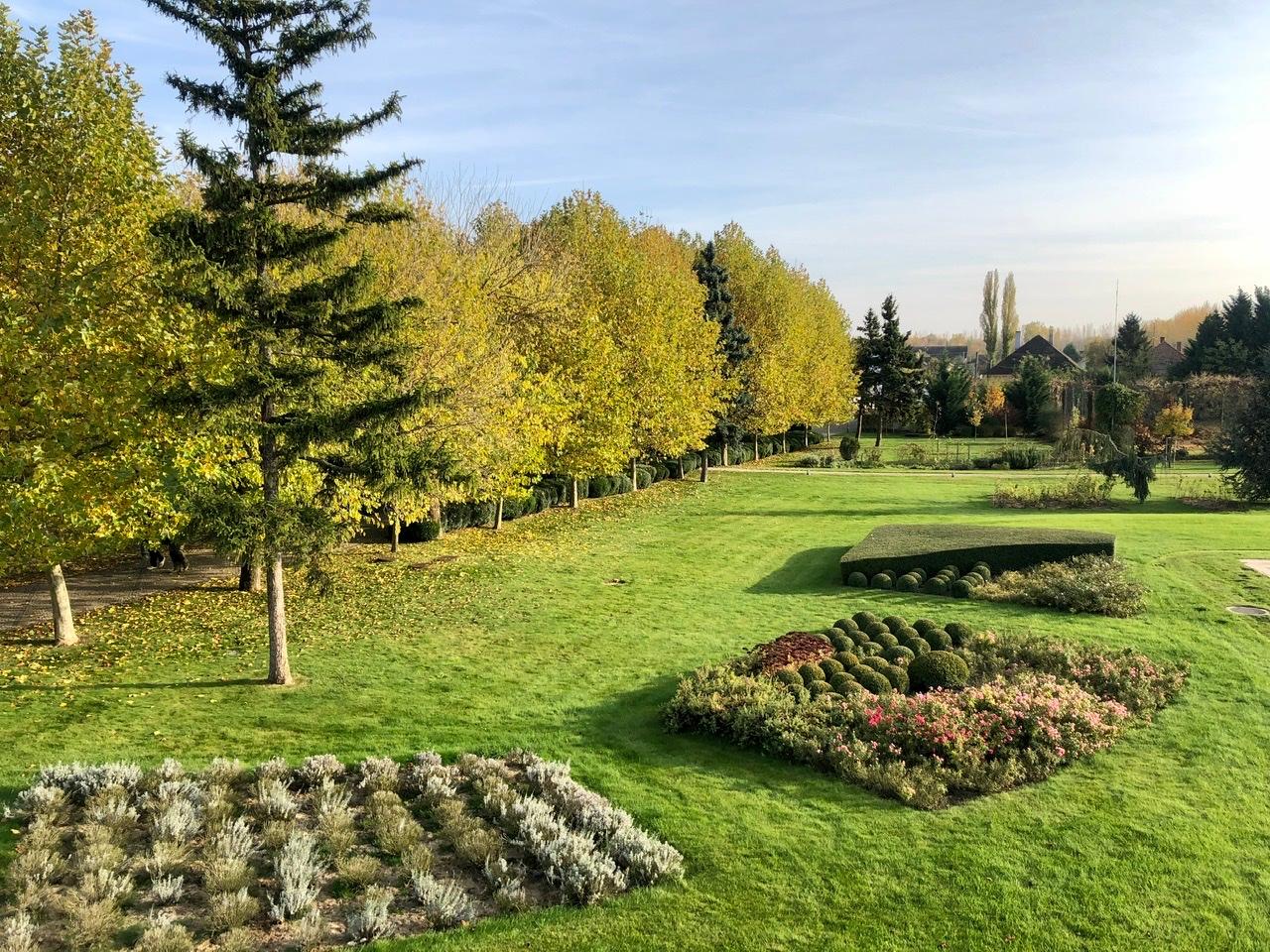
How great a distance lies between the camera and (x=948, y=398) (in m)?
64.2

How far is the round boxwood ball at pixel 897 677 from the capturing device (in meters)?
10.7

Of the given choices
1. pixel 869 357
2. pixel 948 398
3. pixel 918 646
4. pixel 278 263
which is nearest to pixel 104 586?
pixel 278 263

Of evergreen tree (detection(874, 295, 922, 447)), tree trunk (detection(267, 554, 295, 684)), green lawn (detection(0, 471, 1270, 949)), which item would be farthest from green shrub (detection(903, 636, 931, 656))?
evergreen tree (detection(874, 295, 922, 447))

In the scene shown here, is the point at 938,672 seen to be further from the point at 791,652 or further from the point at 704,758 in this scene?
the point at 704,758

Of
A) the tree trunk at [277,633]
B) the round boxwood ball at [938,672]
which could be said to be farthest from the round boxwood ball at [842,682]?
the tree trunk at [277,633]

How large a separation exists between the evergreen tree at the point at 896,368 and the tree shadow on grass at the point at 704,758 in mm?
51973

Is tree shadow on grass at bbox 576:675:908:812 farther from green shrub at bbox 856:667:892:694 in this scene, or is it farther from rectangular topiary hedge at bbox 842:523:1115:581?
rectangular topiary hedge at bbox 842:523:1115:581

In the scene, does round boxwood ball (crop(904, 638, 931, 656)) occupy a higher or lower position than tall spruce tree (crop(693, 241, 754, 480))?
lower

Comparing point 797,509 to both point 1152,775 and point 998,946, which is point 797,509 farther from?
point 998,946

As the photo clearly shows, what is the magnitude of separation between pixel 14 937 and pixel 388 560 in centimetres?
1466

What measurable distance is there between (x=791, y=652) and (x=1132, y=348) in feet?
256

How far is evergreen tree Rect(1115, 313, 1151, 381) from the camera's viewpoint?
69.3 meters

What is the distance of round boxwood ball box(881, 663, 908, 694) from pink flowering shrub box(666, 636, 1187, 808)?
161 millimetres

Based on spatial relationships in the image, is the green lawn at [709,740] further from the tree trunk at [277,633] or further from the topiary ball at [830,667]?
the topiary ball at [830,667]
